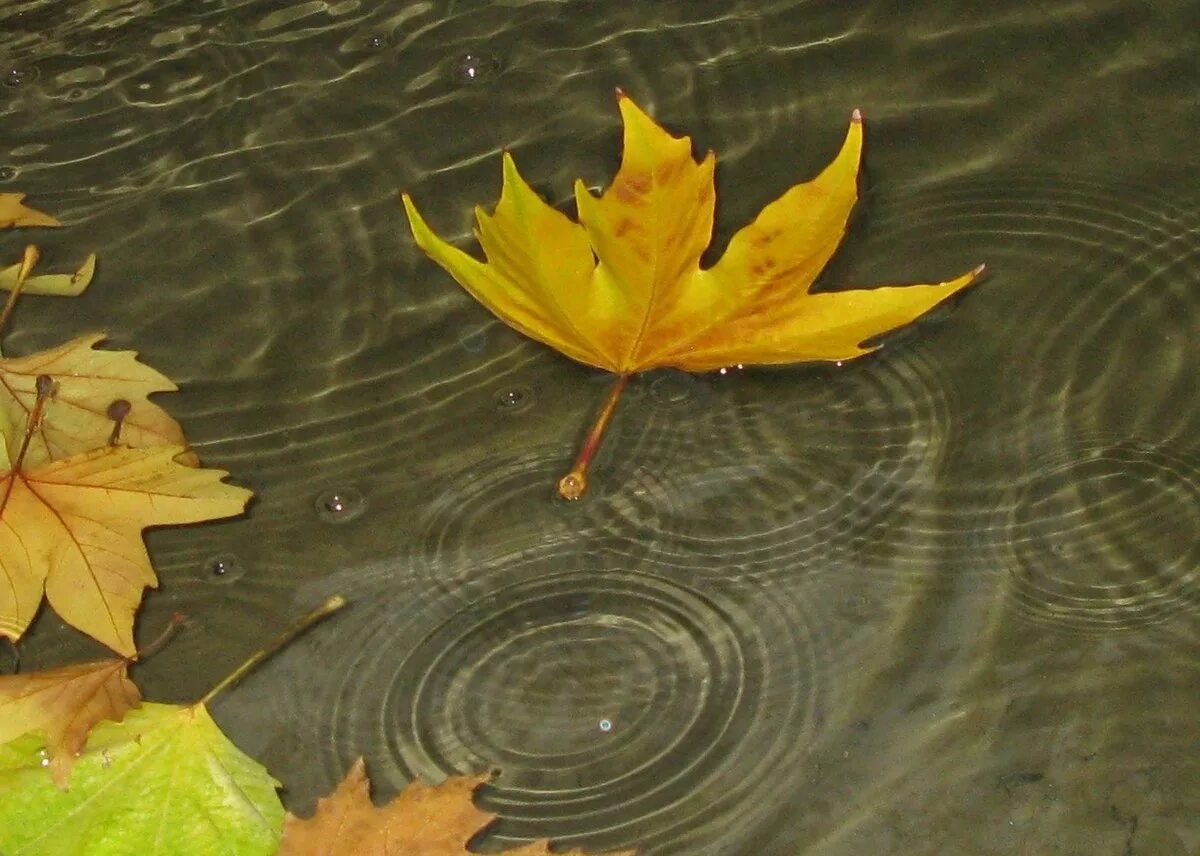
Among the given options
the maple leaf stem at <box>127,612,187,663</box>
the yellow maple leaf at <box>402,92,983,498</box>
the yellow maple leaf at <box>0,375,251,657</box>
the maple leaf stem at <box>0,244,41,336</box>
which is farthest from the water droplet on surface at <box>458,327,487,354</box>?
the maple leaf stem at <box>0,244,41,336</box>

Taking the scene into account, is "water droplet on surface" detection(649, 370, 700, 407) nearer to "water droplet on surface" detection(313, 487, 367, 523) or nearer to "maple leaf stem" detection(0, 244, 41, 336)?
"water droplet on surface" detection(313, 487, 367, 523)

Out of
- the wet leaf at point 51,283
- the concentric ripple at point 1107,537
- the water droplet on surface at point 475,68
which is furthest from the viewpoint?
the water droplet on surface at point 475,68

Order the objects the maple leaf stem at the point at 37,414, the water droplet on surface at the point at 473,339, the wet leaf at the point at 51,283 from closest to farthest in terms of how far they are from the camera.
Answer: the maple leaf stem at the point at 37,414 < the water droplet on surface at the point at 473,339 < the wet leaf at the point at 51,283

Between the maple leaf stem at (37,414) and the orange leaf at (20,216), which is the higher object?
the orange leaf at (20,216)

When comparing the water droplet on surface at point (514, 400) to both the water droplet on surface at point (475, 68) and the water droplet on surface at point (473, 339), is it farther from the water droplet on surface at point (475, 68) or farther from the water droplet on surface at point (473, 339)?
the water droplet on surface at point (475, 68)

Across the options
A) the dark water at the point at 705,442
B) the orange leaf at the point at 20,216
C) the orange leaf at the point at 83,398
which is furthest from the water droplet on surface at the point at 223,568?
the orange leaf at the point at 20,216

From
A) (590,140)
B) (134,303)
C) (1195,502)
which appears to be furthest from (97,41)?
(1195,502)

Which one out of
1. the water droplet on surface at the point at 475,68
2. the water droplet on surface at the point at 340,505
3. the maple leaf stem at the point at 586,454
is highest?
the water droplet on surface at the point at 475,68

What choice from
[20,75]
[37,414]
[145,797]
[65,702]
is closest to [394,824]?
[145,797]
